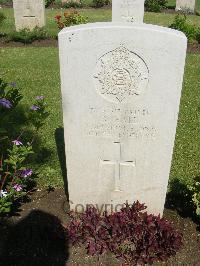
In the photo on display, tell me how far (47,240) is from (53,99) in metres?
4.34

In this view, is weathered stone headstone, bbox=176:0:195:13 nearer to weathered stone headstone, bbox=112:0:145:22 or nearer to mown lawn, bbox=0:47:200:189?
mown lawn, bbox=0:47:200:189

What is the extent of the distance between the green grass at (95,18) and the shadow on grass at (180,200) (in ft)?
29.6

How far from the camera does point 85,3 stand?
19.7 metres

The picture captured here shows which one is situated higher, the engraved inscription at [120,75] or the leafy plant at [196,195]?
the engraved inscription at [120,75]

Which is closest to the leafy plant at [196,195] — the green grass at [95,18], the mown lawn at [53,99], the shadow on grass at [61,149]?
the mown lawn at [53,99]

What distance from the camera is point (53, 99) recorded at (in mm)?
7797

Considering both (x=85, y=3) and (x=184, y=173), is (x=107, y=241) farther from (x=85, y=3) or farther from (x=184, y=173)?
(x=85, y=3)

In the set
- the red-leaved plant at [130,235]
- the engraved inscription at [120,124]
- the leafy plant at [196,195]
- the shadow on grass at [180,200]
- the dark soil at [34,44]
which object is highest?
the engraved inscription at [120,124]

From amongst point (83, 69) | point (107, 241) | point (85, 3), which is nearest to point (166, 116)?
point (83, 69)

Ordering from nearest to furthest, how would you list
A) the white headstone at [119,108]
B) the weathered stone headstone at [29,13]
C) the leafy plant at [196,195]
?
1. the white headstone at [119,108]
2. the leafy plant at [196,195]
3. the weathered stone headstone at [29,13]

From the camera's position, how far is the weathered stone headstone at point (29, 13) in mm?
12555

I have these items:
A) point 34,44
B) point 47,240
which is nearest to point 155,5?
point 34,44

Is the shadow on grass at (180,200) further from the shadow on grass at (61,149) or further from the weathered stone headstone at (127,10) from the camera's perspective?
the weathered stone headstone at (127,10)

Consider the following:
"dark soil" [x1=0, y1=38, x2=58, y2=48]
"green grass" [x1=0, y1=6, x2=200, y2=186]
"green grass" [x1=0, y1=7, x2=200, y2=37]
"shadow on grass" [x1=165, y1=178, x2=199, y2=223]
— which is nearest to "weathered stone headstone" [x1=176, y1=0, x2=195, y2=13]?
"green grass" [x1=0, y1=7, x2=200, y2=37]
